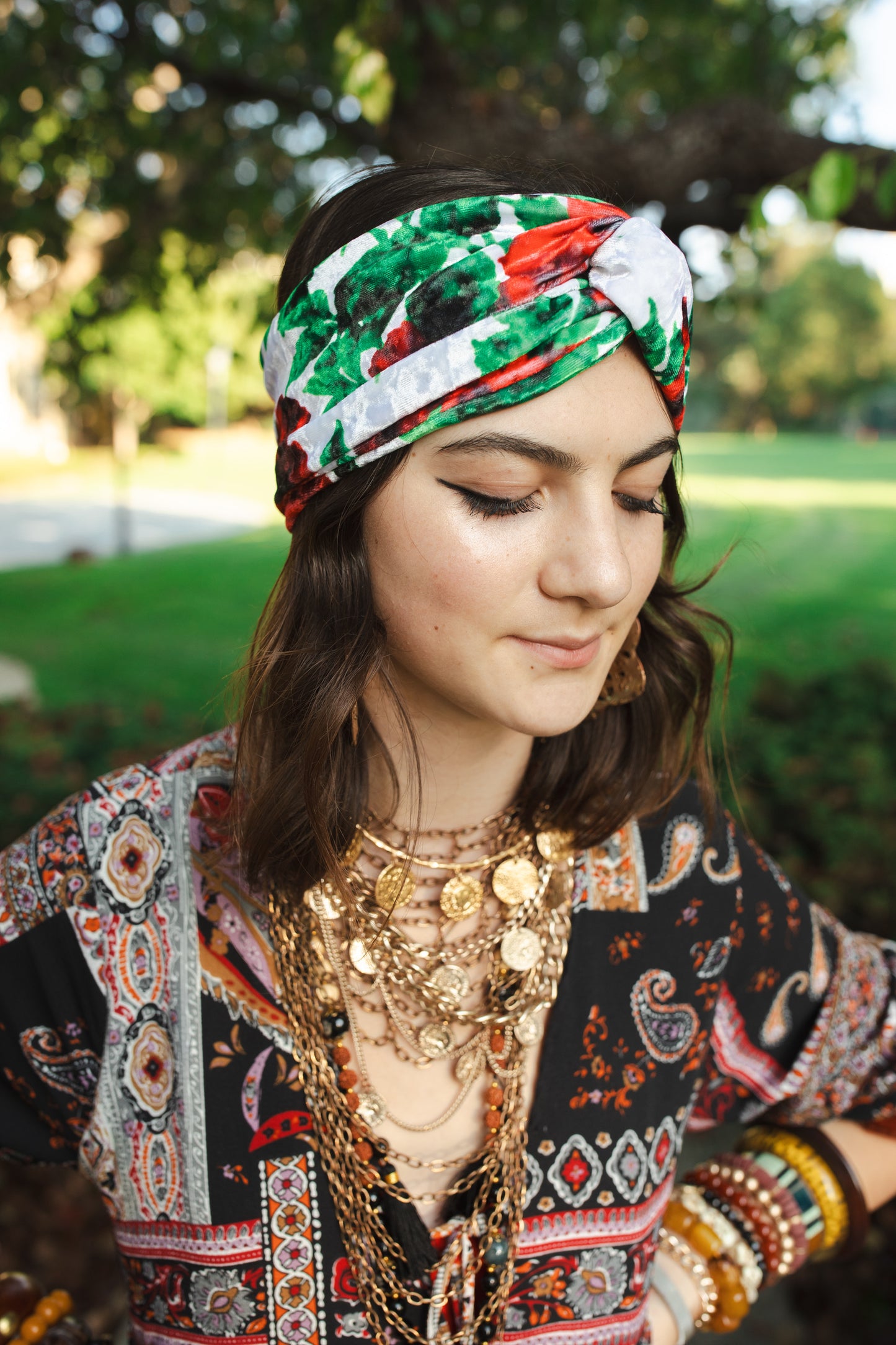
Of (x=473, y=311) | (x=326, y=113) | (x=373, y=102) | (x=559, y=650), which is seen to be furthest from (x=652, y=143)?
(x=559, y=650)

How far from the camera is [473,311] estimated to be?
45.1 inches

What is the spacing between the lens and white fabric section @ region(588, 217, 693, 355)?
1.15m

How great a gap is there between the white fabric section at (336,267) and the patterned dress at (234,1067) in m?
0.76

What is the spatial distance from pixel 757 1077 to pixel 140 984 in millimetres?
1058

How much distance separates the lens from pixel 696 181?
3.13 metres

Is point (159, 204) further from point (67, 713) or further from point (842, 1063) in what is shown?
point (842, 1063)

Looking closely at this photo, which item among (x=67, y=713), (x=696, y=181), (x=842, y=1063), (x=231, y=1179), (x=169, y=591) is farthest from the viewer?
(x=169, y=591)

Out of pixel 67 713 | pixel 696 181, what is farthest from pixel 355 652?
pixel 67 713

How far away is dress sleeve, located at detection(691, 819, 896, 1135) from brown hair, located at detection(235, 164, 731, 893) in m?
0.24

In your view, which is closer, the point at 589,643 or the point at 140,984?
the point at 589,643

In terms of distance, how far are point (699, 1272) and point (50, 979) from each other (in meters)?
1.17

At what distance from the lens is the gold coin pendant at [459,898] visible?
1522 millimetres

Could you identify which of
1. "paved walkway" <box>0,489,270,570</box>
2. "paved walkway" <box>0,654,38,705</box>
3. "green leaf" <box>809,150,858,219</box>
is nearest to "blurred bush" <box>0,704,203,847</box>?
"paved walkway" <box>0,654,38,705</box>

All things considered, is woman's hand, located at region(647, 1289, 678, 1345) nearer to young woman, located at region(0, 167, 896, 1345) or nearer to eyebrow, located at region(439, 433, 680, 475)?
young woman, located at region(0, 167, 896, 1345)
